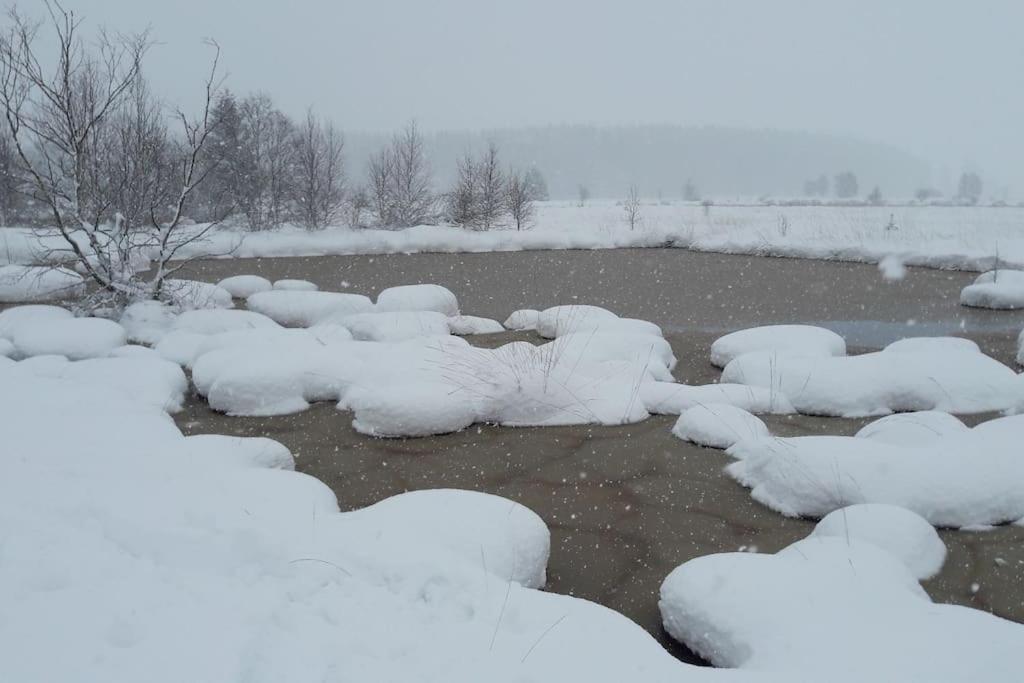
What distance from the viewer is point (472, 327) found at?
750cm

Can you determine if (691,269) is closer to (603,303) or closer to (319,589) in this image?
(603,303)

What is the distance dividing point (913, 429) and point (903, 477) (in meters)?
0.67

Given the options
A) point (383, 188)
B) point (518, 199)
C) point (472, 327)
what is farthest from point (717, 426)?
point (383, 188)

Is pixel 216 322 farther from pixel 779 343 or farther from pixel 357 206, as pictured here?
pixel 357 206

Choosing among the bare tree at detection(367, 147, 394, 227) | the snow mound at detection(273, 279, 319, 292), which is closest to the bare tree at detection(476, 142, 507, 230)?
the bare tree at detection(367, 147, 394, 227)

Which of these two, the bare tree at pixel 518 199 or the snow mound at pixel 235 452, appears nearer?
the snow mound at pixel 235 452

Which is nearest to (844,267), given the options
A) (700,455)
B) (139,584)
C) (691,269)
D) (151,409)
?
(691,269)

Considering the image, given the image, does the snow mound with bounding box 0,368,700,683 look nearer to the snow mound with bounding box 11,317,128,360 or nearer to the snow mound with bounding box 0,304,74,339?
the snow mound with bounding box 11,317,128,360

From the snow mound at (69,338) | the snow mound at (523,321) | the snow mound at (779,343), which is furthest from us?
the snow mound at (523,321)

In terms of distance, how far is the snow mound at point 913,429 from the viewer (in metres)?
3.54

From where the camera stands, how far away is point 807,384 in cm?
474

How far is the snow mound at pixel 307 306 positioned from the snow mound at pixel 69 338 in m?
2.01

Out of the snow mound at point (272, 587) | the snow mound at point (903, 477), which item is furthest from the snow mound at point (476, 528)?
the snow mound at point (903, 477)

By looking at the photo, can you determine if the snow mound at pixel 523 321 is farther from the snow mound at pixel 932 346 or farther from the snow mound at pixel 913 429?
the snow mound at pixel 913 429
